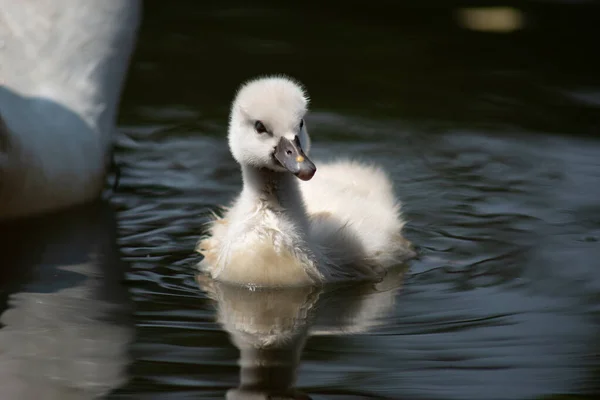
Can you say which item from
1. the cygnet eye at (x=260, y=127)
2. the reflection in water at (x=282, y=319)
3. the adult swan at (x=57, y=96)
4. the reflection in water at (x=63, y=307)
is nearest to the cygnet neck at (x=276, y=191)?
the cygnet eye at (x=260, y=127)

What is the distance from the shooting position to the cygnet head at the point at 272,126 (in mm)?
3617

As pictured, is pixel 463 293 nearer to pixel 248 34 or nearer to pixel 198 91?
pixel 198 91

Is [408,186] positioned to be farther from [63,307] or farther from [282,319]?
[63,307]

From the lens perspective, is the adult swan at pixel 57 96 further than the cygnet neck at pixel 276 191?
Yes

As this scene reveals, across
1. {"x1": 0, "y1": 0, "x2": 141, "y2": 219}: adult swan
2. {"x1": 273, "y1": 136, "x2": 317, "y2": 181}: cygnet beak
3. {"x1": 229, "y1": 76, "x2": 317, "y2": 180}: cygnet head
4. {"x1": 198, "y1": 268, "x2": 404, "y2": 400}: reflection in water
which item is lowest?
{"x1": 198, "y1": 268, "x2": 404, "y2": 400}: reflection in water

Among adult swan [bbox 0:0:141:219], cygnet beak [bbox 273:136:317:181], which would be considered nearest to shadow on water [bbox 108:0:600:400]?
adult swan [bbox 0:0:141:219]

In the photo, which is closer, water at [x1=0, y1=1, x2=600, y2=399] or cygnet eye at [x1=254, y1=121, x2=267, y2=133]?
water at [x1=0, y1=1, x2=600, y2=399]

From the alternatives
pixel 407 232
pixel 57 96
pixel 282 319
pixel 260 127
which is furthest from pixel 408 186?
pixel 282 319

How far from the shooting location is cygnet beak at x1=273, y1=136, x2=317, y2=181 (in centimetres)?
350

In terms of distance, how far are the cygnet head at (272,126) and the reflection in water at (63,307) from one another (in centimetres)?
55

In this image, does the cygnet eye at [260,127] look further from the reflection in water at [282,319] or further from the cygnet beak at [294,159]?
the reflection in water at [282,319]

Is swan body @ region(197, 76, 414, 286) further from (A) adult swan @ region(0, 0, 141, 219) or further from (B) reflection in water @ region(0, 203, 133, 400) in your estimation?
(A) adult swan @ region(0, 0, 141, 219)

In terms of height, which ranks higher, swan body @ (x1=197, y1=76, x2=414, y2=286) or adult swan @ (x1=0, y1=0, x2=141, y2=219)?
adult swan @ (x1=0, y1=0, x2=141, y2=219)

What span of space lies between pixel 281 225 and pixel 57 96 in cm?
114
